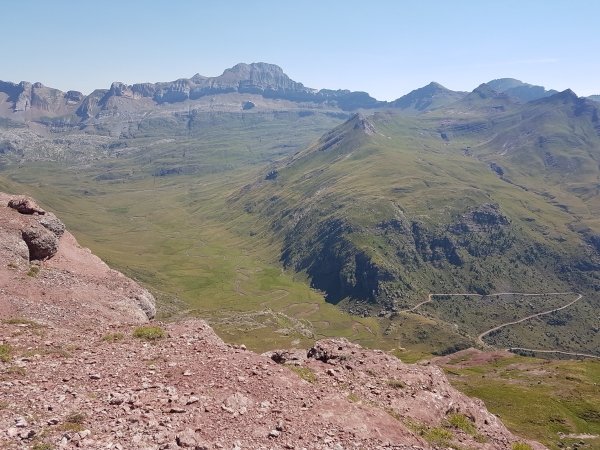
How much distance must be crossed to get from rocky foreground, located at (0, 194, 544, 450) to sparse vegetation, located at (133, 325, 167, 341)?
9 centimetres

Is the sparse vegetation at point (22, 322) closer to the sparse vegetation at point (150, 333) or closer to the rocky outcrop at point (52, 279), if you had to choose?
the rocky outcrop at point (52, 279)

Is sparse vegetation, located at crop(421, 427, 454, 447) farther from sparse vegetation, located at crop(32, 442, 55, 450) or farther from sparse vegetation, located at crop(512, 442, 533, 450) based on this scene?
sparse vegetation, located at crop(32, 442, 55, 450)

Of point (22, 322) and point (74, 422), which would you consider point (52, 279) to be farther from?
point (74, 422)

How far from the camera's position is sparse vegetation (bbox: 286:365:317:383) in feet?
100

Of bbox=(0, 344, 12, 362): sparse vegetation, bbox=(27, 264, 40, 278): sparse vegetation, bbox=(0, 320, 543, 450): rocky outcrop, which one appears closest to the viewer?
bbox=(0, 320, 543, 450): rocky outcrop

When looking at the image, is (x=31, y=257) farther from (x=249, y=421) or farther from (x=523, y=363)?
(x=523, y=363)

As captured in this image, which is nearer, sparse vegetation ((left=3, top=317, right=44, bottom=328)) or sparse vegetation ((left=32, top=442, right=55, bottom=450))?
sparse vegetation ((left=32, top=442, right=55, bottom=450))

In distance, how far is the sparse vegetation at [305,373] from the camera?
1201 inches

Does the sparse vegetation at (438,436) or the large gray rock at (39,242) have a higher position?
the large gray rock at (39,242)

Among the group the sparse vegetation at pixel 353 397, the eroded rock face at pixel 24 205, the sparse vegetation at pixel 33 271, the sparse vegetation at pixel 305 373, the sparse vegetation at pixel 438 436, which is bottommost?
the sparse vegetation at pixel 438 436

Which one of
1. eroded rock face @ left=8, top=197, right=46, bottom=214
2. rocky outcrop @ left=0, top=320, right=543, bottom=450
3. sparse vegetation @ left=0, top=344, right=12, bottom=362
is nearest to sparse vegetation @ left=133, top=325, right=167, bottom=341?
rocky outcrop @ left=0, top=320, right=543, bottom=450

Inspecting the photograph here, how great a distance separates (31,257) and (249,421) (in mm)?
33050

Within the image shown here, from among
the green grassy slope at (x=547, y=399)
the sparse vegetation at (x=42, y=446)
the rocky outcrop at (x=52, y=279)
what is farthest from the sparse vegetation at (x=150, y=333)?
the green grassy slope at (x=547, y=399)

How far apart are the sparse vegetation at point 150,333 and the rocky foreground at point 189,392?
0.09 meters
